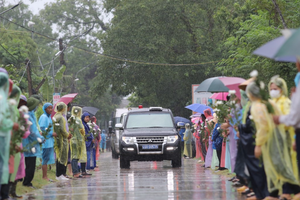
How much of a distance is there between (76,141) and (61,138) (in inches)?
50.4

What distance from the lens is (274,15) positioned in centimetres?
2386

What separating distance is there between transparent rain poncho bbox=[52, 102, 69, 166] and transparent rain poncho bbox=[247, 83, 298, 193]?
743 cm

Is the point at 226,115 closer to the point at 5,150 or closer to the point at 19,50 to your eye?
the point at 5,150

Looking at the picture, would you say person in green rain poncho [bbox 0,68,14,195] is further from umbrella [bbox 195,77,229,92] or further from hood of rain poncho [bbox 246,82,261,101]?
Result: umbrella [bbox 195,77,229,92]

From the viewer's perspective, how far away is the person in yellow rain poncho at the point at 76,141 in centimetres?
1705

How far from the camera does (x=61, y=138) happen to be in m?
15.9

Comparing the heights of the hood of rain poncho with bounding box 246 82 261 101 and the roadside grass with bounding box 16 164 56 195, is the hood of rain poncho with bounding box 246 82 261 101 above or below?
above

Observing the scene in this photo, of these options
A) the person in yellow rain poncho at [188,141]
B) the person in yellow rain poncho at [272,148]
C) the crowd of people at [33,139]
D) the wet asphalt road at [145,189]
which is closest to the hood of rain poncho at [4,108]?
the crowd of people at [33,139]

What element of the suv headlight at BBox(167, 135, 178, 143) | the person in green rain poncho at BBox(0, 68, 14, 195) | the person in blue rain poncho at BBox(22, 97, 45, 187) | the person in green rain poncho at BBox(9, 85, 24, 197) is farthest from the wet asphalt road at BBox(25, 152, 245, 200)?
the suv headlight at BBox(167, 135, 178, 143)

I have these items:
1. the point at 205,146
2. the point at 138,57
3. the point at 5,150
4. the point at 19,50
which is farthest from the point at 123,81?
the point at 5,150

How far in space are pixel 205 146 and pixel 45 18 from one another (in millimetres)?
55497

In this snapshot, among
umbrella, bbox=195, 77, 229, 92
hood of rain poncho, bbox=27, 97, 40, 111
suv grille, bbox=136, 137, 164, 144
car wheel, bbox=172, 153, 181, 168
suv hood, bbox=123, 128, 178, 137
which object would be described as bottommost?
car wheel, bbox=172, 153, 181, 168

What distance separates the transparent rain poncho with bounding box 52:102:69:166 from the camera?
15.7 meters

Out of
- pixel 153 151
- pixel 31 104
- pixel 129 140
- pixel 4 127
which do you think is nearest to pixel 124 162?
pixel 129 140
